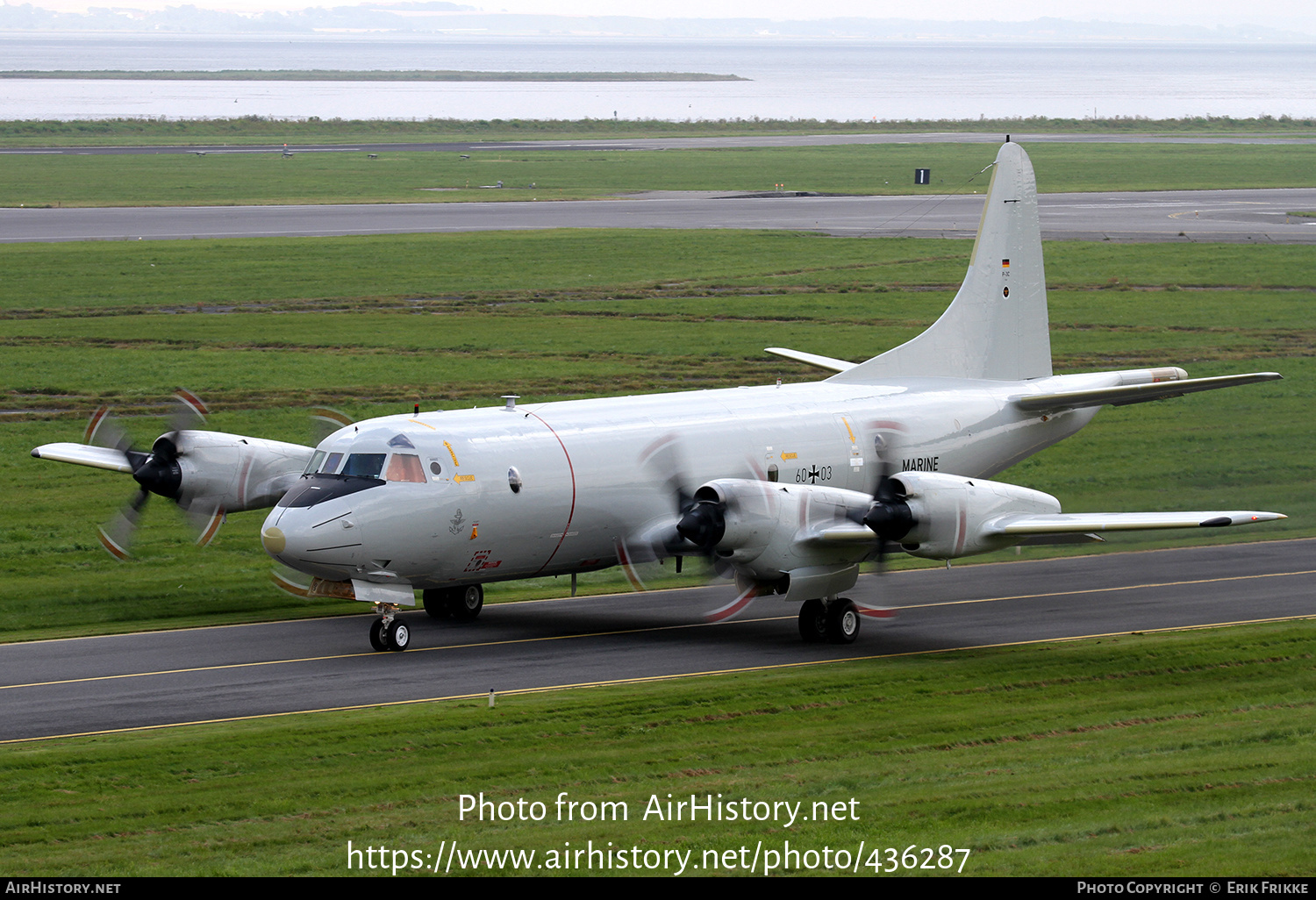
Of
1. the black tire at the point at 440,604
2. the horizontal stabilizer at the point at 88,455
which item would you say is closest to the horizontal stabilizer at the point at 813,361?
the black tire at the point at 440,604

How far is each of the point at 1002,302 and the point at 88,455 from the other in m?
19.8

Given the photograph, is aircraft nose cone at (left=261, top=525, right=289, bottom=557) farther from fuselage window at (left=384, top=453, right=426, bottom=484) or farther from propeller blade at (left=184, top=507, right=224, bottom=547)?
propeller blade at (left=184, top=507, right=224, bottom=547)

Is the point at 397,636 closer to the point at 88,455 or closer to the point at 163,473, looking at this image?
the point at 163,473

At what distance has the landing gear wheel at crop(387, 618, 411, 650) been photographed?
26.6 m

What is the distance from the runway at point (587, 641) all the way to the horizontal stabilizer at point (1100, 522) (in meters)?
2.65

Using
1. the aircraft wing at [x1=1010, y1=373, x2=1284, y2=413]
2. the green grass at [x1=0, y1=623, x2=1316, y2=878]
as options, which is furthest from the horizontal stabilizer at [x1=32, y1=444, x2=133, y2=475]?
the aircraft wing at [x1=1010, y1=373, x2=1284, y2=413]

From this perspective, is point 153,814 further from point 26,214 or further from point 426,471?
point 26,214

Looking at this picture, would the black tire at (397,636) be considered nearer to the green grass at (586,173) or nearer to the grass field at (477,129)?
the green grass at (586,173)

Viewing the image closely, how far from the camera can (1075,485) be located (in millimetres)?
42156

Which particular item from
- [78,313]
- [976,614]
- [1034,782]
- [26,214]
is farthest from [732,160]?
[1034,782]

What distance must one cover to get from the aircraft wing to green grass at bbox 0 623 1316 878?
579 centimetres

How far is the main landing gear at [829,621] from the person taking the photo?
27.8 m

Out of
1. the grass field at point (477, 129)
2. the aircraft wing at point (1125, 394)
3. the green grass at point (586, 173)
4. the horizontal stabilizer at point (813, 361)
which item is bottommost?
the aircraft wing at point (1125, 394)

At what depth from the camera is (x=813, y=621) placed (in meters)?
27.8
